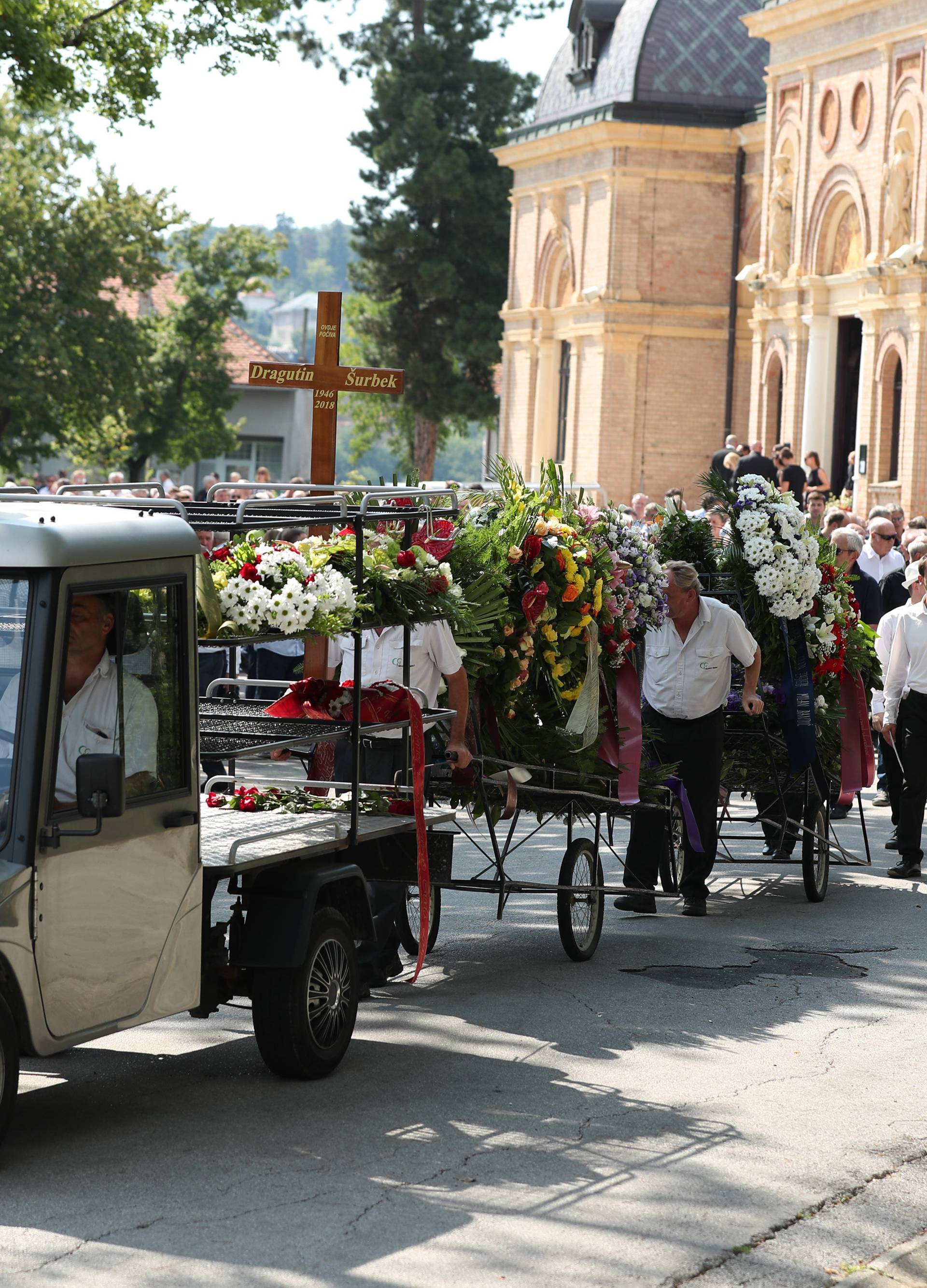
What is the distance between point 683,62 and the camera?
48062mm

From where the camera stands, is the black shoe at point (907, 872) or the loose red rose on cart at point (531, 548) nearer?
the loose red rose on cart at point (531, 548)

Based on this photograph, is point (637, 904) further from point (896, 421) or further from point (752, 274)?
point (752, 274)

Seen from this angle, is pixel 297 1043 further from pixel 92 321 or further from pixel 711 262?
pixel 711 262

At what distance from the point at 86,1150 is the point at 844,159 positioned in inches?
1301

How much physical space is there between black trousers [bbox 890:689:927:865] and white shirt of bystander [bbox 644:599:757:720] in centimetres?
241

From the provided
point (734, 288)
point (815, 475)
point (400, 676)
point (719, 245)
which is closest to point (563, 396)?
point (734, 288)

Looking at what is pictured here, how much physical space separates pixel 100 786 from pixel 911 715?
8497mm

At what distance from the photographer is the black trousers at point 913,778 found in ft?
43.9

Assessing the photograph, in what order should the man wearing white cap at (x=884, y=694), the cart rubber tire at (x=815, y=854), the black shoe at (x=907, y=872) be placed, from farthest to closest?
1. the man wearing white cap at (x=884, y=694)
2. the black shoe at (x=907, y=872)
3. the cart rubber tire at (x=815, y=854)

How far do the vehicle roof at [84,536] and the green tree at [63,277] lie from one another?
3365cm

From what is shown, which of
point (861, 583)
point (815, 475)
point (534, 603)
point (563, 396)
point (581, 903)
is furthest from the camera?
point (563, 396)

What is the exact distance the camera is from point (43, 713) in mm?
6285

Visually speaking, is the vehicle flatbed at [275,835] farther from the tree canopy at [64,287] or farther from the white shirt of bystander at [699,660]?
the tree canopy at [64,287]

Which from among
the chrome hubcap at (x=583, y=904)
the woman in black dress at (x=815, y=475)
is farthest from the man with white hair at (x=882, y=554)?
the woman in black dress at (x=815, y=475)
